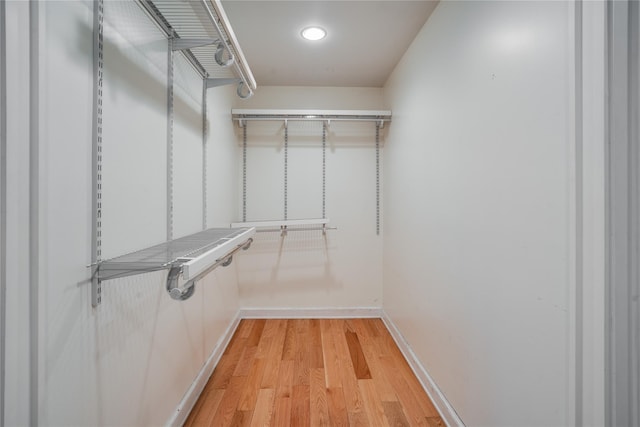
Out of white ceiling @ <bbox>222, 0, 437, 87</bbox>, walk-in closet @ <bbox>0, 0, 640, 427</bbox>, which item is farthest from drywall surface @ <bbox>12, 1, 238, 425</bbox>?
white ceiling @ <bbox>222, 0, 437, 87</bbox>

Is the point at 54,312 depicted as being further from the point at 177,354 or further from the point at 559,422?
the point at 559,422

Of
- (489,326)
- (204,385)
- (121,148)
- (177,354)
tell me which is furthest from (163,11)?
(204,385)

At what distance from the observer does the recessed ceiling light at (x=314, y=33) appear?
170cm

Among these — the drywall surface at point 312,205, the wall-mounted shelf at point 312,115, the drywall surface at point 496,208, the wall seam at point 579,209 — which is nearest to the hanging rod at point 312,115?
the wall-mounted shelf at point 312,115

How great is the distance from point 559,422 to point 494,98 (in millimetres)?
1050

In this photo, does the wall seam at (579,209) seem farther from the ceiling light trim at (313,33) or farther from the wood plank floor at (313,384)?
the ceiling light trim at (313,33)

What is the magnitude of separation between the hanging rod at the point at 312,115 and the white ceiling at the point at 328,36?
0.33m

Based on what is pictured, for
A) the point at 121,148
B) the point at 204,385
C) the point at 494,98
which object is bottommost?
the point at 204,385

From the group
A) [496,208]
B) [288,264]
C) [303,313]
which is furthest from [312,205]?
[496,208]

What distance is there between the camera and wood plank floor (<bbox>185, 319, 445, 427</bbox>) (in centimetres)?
140

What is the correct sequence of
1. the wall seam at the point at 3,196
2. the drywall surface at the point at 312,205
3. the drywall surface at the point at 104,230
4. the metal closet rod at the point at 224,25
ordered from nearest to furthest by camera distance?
the wall seam at the point at 3,196
the drywall surface at the point at 104,230
the metal closet rod at the point at 224,25
the drywall surface at the point at 312,205

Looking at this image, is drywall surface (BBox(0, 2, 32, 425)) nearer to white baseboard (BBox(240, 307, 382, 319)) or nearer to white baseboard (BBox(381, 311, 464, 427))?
white baseboard (BBox(381, 311, 464, 427))

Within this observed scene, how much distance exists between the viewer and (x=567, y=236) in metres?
0.73

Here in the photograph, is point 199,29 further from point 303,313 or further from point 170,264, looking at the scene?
point 303,313
